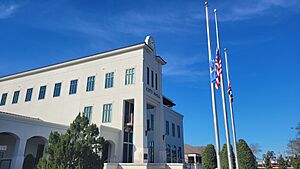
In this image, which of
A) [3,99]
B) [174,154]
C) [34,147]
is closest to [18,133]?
[34,147]

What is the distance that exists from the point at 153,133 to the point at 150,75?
266 inches

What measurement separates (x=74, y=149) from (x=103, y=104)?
451 inches

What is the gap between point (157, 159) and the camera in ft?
84.4

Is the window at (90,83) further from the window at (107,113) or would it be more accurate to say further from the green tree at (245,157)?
the green tree at (245,157)

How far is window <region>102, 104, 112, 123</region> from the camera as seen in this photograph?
24422mm

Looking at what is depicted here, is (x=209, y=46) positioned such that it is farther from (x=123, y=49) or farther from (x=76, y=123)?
(x=123, y=49)

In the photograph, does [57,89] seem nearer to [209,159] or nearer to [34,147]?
[34,147]

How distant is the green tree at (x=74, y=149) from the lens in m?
13.4

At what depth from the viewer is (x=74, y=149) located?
45.5ft

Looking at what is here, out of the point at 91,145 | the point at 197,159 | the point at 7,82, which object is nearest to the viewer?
the point at 91,145

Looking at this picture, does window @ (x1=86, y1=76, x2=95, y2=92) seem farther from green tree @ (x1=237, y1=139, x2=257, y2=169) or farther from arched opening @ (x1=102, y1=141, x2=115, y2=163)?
green tree @ (x1=237, y1=139, x2=257, y2=169)

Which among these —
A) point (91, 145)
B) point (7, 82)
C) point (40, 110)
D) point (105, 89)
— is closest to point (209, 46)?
point (91, 145)

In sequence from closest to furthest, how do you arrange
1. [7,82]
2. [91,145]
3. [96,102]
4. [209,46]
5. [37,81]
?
[209,46] → [91,145] → [96,102] → [37,81] → [7,82]

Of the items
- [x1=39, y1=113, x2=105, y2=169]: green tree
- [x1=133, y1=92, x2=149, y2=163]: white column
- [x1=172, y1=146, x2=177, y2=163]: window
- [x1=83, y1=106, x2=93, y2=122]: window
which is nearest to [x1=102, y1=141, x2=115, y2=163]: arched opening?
[x1=133, y1=92, x2=149, y2=163]: white column
